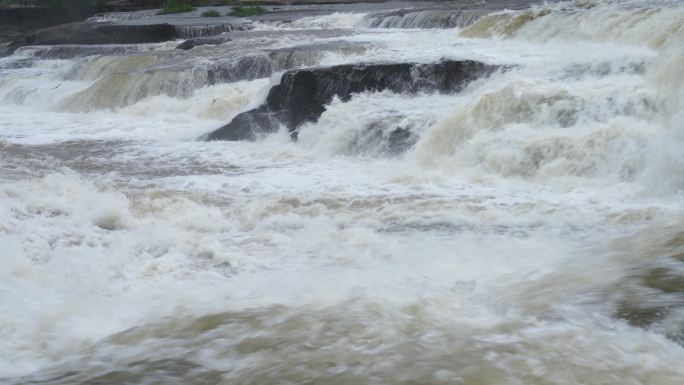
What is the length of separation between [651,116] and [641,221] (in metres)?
2.50

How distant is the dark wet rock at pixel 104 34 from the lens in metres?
22.3

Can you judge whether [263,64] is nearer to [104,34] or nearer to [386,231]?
[386,231]

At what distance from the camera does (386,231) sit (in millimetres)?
6309

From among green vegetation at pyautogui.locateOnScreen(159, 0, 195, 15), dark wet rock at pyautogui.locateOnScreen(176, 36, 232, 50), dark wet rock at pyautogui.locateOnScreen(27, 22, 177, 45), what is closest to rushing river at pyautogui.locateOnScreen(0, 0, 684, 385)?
dark wet rock at pyautogui.locateOnScreen(176, 36, 232, 50)

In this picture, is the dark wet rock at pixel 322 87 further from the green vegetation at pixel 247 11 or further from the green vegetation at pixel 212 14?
the green vegetation at pixel 212 14

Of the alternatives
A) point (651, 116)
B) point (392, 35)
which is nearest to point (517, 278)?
point (651, 116)

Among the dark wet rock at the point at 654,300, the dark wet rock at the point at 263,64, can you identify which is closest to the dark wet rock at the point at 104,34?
the dark wet rock at the point at 263,64

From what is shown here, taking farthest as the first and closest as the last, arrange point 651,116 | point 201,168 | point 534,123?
point 201,168
point 534,123
point 651,116

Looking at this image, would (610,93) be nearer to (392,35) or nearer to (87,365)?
(87,365)

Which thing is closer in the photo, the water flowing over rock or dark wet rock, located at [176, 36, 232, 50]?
the water flowing over rock

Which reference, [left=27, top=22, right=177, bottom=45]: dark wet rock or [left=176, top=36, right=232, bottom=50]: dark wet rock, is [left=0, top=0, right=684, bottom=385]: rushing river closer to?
[left=176, top=36, right=232, bottom=50]: dark wet rock

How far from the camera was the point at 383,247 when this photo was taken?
583 cm

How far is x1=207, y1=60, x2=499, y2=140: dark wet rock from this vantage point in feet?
36.4

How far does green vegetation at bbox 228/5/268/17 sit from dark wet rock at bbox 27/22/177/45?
3.21 m
